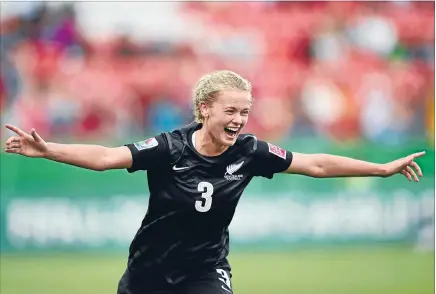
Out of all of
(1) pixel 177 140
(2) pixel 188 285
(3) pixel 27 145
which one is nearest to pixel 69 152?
(3) pixel 27 145

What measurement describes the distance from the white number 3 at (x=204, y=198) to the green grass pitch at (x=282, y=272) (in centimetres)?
515

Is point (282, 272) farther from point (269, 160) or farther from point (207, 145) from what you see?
point (207, 145)

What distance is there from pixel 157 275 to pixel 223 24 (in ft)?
37.5

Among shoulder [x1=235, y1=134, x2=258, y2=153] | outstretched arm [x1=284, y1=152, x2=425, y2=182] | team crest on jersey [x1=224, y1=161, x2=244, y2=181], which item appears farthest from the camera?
outstretched arm [x1=284, y1=152, x2=425, y2=182]

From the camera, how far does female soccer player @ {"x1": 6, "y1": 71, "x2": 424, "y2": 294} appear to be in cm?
612

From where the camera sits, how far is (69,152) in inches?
229

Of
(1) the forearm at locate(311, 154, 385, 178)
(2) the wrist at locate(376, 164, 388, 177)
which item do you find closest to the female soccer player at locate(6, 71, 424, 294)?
(1) the forearm at locate(311, 154, 385, 178)

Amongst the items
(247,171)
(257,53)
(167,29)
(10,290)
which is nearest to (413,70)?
(257,53)

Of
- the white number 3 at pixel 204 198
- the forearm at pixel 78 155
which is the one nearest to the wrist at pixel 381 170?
the white number 3 at pixel 204 198

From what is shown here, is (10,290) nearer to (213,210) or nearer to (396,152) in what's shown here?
(213,210)

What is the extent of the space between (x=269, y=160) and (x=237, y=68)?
33.0ft

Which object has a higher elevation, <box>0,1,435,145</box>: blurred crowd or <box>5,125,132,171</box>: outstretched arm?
<box>0,1,435,145</box>: blurred crowd

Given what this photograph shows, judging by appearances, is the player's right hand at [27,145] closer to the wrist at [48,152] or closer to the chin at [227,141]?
the wrist at [48,152]

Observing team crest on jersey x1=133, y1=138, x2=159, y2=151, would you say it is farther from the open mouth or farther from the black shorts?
the black shorts
